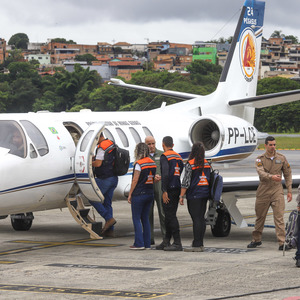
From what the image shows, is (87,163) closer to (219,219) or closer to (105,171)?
(105,171)

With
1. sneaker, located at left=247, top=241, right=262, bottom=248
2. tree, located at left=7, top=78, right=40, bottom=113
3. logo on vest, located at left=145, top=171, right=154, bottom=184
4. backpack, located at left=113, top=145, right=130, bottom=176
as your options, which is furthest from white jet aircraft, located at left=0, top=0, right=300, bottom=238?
tree, located at left=7, top=78, right=40, bottom=113

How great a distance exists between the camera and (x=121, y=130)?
16.3 m

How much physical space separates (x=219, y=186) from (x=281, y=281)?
10.5 feet

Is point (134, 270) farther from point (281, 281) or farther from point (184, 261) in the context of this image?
point (281, 281)

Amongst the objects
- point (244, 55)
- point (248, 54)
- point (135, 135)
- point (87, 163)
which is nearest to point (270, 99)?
point (244, 55)

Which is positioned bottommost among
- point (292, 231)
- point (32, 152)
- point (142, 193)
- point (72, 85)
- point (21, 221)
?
point (21, 221)

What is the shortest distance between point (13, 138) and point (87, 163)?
1404 millimetres

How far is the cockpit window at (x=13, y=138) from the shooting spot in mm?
13477

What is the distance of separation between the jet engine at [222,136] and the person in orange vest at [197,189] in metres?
4.61

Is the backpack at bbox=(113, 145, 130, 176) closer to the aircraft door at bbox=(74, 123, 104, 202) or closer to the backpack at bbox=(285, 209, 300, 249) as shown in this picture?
the aircraft door at bbox=(74, 123, 104, 202)

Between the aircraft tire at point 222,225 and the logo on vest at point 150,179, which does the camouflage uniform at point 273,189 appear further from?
the aircraft tire at point 222,225

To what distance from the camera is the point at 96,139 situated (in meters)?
14.0

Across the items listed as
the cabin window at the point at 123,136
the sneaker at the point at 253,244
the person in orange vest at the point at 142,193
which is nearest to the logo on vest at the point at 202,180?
the person in orange vest at the point at 142,193

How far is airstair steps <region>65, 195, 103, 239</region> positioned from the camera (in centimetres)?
1442
